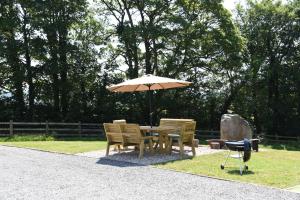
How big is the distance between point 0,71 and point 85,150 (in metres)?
13.8

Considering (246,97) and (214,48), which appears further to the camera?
(246,97)

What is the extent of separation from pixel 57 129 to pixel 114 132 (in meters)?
9.30

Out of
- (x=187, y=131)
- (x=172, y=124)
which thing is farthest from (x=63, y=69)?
(x=187, y=131)

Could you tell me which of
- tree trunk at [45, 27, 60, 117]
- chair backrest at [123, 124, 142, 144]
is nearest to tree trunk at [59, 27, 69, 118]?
tree trunk at [45, 27, 60, 117]

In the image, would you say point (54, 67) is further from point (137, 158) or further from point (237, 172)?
point (237, 172)

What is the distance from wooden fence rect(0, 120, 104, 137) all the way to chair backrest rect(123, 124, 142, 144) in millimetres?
9243

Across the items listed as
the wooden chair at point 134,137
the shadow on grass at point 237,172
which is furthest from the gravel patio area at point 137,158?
the shadow on grass at point 237,172

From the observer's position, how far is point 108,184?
7.45m

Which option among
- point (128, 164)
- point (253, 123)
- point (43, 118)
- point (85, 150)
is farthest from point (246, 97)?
point (128, 164)

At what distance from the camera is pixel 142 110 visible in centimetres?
2417

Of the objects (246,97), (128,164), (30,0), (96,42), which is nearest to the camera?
(128,164)

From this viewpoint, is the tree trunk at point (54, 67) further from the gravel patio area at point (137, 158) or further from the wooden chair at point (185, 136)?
the wooden chair at point (185, 136)

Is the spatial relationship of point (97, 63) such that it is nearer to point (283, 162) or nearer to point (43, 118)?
point (43, 118)

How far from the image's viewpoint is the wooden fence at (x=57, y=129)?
64.0 ft
